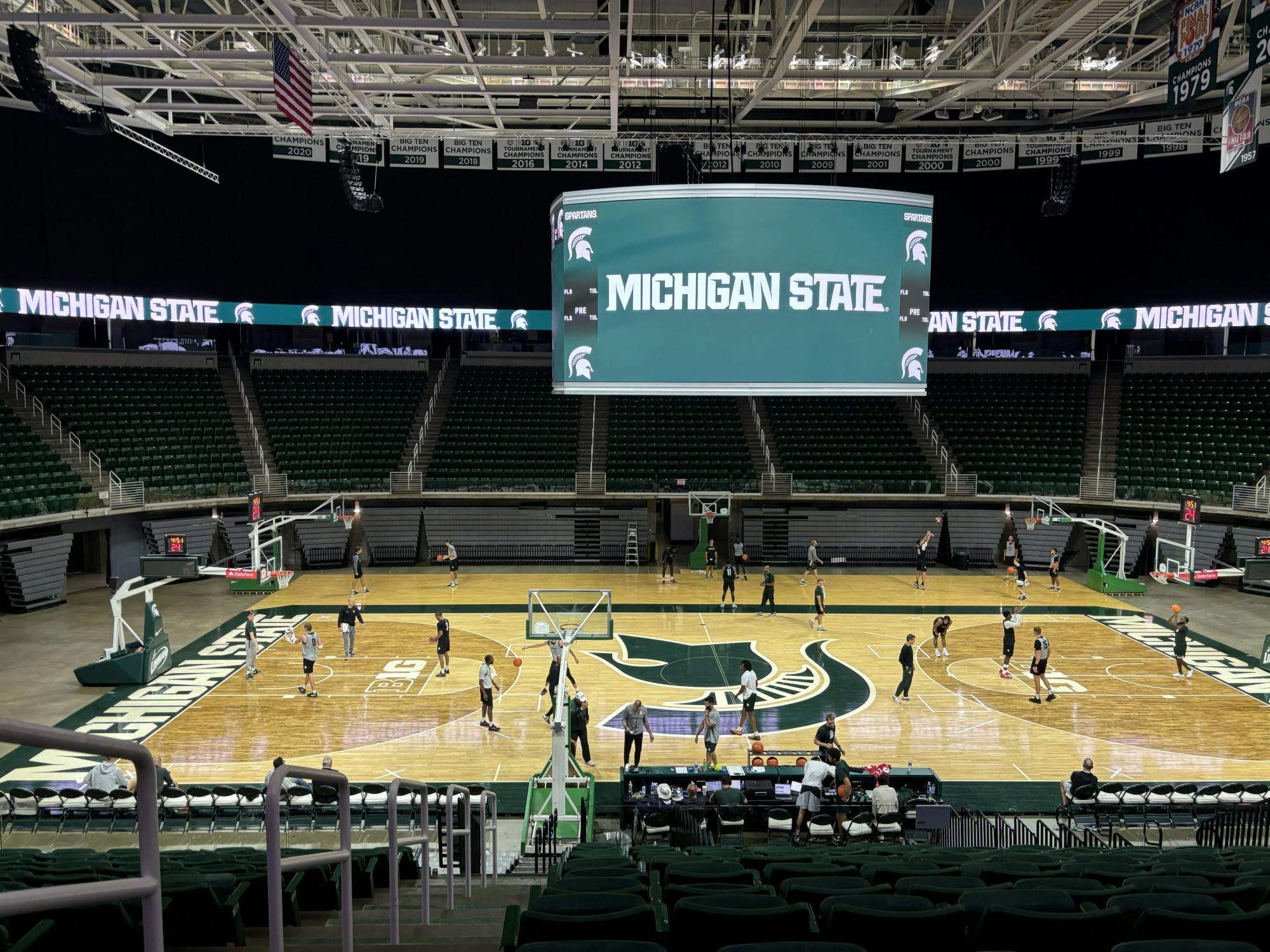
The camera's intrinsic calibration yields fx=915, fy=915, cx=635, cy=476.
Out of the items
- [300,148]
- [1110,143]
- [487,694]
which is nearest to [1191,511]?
[1110,143]

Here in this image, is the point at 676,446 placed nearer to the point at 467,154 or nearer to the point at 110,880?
the point at 467,154

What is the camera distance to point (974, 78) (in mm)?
24578

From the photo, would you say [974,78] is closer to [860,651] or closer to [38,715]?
[860,651]

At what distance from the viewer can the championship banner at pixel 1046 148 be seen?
31.4 meters

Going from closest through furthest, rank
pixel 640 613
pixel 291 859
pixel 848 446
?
pixel 291 859 → pixel 640 613 → pixel 848 446

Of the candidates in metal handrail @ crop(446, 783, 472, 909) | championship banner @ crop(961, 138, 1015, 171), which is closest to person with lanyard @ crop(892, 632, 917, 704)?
metal handrail @ crop(446, 783, 472, 909)

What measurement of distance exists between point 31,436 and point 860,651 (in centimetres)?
2626

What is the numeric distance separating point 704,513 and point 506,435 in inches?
379

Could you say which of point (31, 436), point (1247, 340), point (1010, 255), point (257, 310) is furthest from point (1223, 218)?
point (31, 436)

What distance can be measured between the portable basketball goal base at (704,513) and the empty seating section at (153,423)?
16.0 metres

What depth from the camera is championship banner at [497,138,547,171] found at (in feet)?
114

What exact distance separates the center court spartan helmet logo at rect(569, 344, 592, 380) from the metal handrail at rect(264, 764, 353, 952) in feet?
29.8

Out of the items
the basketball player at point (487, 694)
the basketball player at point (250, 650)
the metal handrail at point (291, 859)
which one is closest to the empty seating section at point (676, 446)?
the basketball player at point (250, 650)

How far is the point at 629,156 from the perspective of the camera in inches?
1350
